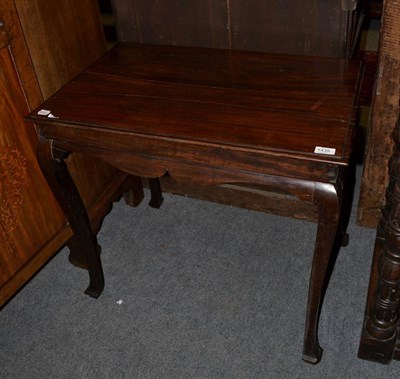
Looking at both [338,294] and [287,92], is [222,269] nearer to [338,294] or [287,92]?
[338,294]

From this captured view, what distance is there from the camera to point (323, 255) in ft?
4.61

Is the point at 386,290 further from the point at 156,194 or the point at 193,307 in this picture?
the point at 156,194

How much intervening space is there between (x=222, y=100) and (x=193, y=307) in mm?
848

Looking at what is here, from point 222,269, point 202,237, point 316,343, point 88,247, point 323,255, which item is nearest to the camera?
point 323,255

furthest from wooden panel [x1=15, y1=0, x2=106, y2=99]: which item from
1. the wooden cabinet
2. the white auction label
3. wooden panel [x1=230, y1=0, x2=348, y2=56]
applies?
the white auction label

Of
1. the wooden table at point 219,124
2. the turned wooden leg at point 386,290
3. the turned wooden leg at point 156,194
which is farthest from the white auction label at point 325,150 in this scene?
the turned wooden leg at point 156,194

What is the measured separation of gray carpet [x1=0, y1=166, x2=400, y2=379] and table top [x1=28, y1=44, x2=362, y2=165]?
0.80m

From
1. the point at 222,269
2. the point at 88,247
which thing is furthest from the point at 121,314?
the point at 222,269

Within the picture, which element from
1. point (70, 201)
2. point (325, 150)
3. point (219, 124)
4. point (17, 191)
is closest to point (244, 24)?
point (219, 124)

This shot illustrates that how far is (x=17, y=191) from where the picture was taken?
1769 millimetres

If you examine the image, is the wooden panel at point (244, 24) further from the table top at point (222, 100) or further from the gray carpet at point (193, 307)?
the gray carpet at point (193, 307)

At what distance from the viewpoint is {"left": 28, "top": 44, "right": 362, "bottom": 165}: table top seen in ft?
4.33

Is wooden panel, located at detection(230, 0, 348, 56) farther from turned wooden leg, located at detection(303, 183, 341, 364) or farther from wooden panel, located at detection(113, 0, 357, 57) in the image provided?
turned wooden leg, located at detection(303, 183, 341, 364)

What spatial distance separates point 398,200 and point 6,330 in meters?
1.49
